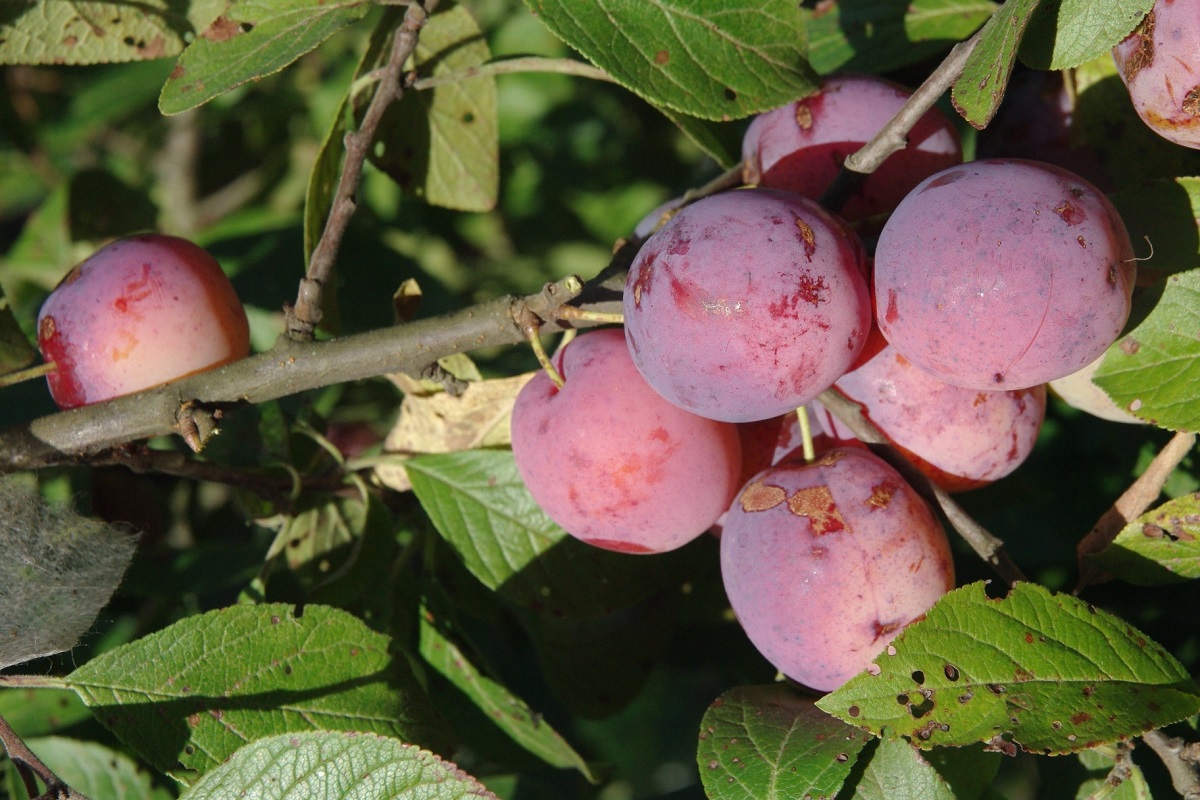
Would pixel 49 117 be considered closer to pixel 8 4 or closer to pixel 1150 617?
pixel 8 4

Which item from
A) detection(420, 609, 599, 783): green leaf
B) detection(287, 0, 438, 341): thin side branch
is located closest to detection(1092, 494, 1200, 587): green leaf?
detection(420, 609, 599, 783): green leaf

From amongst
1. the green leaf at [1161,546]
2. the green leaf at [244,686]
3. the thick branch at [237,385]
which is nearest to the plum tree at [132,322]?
the thick branch at [237,385]

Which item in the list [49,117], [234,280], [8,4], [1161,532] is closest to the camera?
[1161,532]

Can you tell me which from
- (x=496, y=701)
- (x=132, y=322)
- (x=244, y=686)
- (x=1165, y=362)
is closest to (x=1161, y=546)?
(x=1165, y=362)

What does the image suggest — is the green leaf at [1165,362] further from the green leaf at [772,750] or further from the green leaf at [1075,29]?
the green leaf at [772,750]

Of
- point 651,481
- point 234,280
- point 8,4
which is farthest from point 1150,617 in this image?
point 8,4
